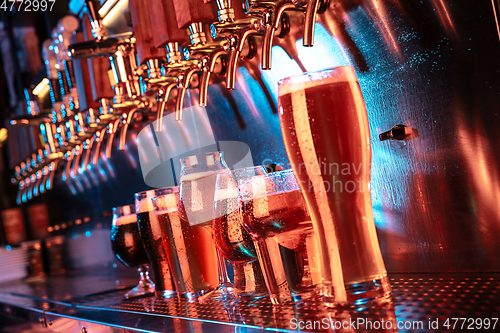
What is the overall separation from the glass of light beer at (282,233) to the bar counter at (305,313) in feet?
0.14

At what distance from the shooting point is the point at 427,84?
0.86 metres

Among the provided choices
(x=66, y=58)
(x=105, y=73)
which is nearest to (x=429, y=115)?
(x=105, y=73)

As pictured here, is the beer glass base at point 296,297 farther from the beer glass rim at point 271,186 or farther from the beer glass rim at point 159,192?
the beer glass rim at point 159,192

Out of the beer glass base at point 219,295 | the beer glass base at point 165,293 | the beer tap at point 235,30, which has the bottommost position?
the beer glass base at point 165,293

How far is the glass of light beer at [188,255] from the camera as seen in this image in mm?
1070

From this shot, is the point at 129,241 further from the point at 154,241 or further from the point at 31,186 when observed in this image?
the point at 31,186

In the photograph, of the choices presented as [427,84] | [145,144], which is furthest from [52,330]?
[427,84]

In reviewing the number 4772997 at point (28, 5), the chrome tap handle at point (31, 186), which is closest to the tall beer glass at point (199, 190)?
the number 4772997 at point (28, 5)

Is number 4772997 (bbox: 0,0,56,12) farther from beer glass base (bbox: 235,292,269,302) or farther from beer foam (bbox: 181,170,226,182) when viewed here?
beer glass base (bbox: 235,292,269,302)

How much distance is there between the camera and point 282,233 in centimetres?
81

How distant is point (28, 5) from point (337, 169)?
2.66m

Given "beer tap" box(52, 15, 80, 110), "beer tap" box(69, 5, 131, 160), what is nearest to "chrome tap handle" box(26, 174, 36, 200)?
"beer tap" box(52, 15, 80, 110)

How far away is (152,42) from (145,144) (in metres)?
0.57

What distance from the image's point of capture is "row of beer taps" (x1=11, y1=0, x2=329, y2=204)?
98 cm
